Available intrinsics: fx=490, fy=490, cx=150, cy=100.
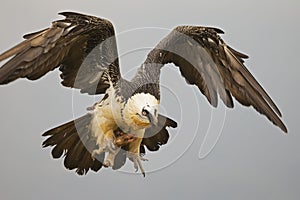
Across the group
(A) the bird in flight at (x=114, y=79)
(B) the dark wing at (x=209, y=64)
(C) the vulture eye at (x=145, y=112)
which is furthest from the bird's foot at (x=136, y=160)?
(B) the dark wing at (x=209, y=64)

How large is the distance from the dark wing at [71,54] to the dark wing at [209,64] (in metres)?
0.11

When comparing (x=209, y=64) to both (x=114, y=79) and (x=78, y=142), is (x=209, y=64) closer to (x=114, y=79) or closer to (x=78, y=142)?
(x=114, y=79)

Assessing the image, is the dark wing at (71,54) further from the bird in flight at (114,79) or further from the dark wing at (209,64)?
the dark wing at (209,64)

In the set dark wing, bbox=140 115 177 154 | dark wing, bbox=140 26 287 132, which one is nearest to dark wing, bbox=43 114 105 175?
dark wing, bbox=140 115 177 154

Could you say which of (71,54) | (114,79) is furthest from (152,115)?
(71,54)

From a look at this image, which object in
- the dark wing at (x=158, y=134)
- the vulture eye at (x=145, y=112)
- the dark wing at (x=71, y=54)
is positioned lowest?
the dark wing at (x=158, y=134)

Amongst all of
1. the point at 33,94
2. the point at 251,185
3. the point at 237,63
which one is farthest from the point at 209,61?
the point at 33,94

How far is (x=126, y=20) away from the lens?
4.00 ft

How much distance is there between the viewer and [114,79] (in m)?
1.17

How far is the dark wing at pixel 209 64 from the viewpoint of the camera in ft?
3.98

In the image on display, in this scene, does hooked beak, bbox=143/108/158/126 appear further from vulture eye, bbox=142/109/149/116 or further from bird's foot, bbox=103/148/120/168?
bird's foot, bbox=103/148/120/168

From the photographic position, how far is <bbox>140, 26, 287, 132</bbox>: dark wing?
1.21m

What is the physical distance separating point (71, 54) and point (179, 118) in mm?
311

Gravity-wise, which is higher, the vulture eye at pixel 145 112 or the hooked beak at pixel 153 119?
the vulture eye at pixel 145 112
